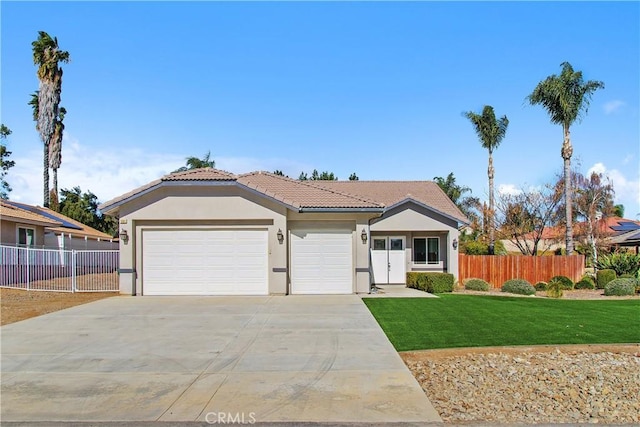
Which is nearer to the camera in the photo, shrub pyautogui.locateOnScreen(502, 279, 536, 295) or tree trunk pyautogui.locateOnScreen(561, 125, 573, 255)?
shrub pyautogui.locateOnScreen(502, 279, 536, 295)

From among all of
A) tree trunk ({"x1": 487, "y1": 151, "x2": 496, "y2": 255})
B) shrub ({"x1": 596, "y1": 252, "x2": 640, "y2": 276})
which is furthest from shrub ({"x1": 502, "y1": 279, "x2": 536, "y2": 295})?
tree trunk ({"x1": 487, "y1": 151, "x2": 496, "y2": 255})

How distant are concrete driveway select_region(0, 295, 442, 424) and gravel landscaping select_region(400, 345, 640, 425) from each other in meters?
0.50

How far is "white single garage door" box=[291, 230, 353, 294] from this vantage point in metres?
17.0

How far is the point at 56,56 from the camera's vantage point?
36.1 metres

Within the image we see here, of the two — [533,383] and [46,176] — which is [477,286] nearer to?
[533,383]

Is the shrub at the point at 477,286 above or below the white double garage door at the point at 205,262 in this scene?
below

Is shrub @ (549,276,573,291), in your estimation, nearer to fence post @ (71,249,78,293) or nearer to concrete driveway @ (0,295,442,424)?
concrete driveway @ (0,295,442,424)

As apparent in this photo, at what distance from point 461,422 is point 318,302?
9.54 metres

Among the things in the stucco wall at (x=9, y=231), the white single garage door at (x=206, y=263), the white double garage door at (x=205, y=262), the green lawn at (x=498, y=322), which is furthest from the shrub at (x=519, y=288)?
the stucco wall at (x=9, y=231)

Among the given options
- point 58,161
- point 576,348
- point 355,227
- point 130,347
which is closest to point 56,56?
point 58,161

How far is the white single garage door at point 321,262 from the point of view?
1700 cm

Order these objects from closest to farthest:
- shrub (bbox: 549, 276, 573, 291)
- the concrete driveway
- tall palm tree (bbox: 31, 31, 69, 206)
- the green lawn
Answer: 1. the concrete driveway
2. the green lawn
3. shrub (bbox: 549, 276, 573, 291)
4. tall palm tree (bbox: 31, 31, 69, 206)

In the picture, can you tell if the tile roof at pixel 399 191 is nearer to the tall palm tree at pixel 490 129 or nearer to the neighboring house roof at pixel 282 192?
the neighboring house roof at pixel 282 192

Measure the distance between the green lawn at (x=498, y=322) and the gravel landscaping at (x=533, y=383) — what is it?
471mm
